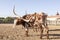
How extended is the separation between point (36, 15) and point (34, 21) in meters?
0.64

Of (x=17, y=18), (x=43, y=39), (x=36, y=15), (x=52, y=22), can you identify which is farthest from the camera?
(x=52, y=22)

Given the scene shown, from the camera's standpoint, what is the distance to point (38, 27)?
1345 centimetres

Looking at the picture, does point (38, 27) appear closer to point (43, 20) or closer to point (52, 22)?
point (43, 20)

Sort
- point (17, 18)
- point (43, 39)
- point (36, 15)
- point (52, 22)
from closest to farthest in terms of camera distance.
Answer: point (43, 39) < point (36, 15) < point (17, 18) < point (52, 22)

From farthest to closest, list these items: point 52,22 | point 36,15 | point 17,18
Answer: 1. point 52,22
2. point 17,18
3. point 36,15

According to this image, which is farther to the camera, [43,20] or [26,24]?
[26,24]

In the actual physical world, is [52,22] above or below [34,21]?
below

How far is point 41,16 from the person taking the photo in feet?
42.0

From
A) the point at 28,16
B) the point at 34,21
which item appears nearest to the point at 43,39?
the point at 34,21

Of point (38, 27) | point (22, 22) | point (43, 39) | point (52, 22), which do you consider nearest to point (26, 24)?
point (22, 22)

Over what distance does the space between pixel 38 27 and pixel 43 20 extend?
98cm

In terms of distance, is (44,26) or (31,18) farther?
(31,18)

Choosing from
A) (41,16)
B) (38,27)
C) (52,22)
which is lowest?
(52,22)

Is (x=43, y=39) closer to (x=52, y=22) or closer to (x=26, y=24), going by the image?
(x=26, y=24)
